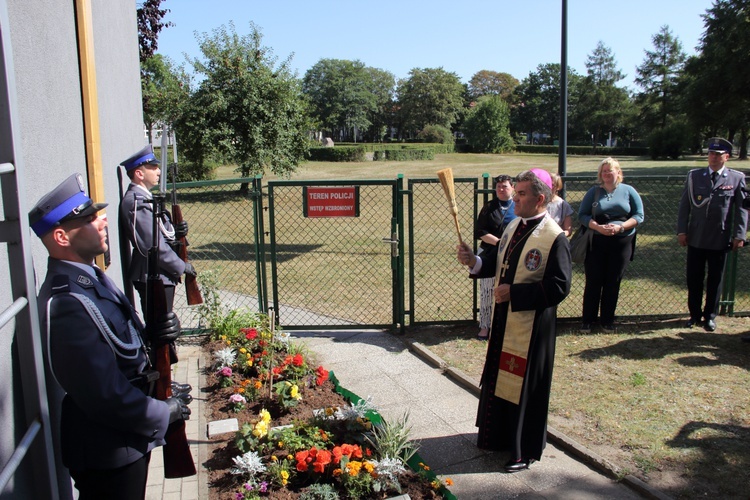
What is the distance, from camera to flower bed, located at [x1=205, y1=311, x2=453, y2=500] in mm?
3676

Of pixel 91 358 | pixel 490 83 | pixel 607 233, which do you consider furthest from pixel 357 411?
pixel 490 83

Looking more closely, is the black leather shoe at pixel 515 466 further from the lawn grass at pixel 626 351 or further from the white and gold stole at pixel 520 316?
the lawn grass at pixel 626 351

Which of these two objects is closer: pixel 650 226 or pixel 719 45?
pixel 650 226

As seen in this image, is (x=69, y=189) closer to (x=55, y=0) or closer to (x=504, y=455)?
(x=55, y=0)

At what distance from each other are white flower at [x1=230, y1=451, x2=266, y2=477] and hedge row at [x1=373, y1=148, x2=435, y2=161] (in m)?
50.9

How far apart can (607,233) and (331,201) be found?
124 inches

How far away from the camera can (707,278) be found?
713cm

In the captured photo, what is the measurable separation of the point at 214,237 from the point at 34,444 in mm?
12674

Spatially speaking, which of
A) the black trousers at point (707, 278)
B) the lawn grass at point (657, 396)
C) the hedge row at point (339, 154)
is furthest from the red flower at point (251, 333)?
the hedge row at point (339, 154)

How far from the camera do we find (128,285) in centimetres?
557

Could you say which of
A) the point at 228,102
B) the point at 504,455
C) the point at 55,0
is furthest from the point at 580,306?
the point at 228,102

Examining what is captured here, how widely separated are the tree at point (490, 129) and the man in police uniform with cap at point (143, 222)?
64916 millimetres

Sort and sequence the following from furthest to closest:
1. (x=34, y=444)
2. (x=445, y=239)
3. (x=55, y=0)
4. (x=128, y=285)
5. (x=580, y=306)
Result: (x=445, y=239)
(x=580, y=306)
(x=128, y=285)
(x=55, y=0)
(x=34, y=444)

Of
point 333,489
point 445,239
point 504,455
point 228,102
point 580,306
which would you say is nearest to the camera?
point 333,489
